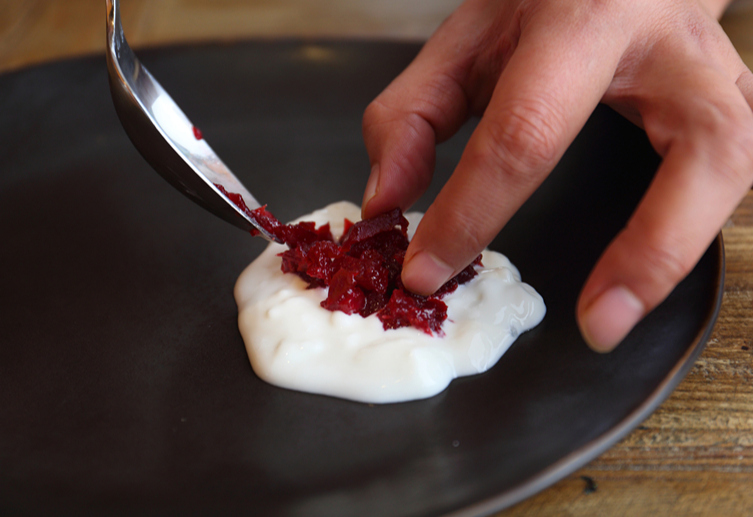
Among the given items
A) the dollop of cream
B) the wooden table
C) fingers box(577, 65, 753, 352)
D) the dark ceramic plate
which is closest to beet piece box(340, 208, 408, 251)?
the dollop of cream

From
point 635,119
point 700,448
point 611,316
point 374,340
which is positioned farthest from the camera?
point 635,119

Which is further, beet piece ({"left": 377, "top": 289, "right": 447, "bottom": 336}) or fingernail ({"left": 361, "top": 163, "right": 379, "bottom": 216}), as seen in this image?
fingernail ({"left": 361, "top": 163, "right": 379, "bottom": 216})

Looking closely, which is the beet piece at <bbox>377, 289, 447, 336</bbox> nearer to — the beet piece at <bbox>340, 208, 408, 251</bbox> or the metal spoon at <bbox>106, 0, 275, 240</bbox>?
the beet piece at <bbox>340, 208, 408, 251</bbox>

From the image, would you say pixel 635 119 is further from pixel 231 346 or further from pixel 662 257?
pixel 231 346

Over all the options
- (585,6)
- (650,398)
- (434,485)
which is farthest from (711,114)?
(434,485)

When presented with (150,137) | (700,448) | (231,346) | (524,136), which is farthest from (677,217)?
(150,137)

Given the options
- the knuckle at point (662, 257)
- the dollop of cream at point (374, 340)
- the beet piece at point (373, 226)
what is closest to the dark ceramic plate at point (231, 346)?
the dollop of cream at point (374, 340)

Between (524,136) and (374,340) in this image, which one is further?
(374,340)
